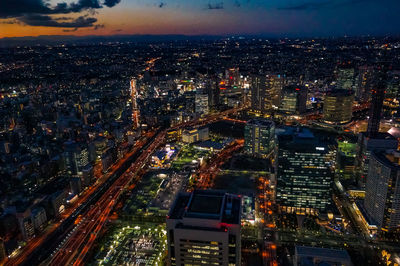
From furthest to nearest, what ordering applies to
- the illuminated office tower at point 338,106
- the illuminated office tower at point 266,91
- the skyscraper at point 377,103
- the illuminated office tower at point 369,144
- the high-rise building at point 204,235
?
the illuminated office tower at point 266,91
the illuminated office tower at point 338,106
the skyscraper at point 377,103
the illuminated office tower at point 369,144
the high-rise building at point 204,235

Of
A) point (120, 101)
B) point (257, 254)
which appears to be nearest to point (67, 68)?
point (120, 101)

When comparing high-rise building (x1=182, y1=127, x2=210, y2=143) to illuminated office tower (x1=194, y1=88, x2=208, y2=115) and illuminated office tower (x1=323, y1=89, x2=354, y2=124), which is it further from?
illuminated office tower (x1=323, y1=89, x2=354, y2=124)

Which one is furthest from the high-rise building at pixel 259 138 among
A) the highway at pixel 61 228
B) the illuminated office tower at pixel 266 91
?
the illuminated office tower at pixel 266 91

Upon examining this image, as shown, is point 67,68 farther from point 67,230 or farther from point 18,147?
point 67,230

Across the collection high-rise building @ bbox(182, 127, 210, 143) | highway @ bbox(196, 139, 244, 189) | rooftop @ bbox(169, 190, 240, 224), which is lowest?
highway @ bbox(196, 139, 244, 189)

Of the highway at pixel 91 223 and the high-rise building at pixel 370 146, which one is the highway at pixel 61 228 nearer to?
the highway at pixel 91 223

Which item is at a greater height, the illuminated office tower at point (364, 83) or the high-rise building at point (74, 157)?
the illuminated office tower at point (364, 83)

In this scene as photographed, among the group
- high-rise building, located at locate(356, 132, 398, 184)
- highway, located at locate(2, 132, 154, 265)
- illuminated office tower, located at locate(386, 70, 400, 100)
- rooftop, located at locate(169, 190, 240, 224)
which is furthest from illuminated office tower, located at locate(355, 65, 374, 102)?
rooftop, located at locate(169, 190, 240, 224)
